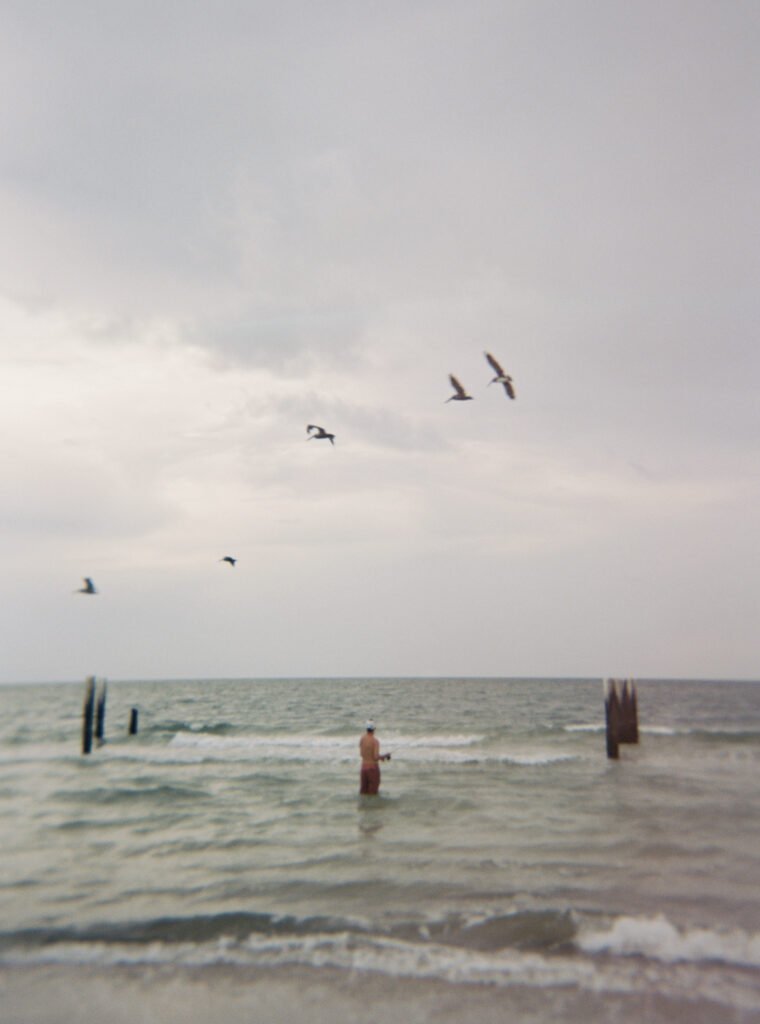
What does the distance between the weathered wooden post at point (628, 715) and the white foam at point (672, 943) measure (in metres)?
17.7

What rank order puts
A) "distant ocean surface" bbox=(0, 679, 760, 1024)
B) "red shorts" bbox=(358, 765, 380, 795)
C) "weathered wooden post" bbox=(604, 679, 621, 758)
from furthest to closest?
"weathered wooden post" bbox=(604, 679, 621, 758) < "red shorts" bbox=(358, 765, 380, 795) < "distant ocean surface" bbox=(0, 679, 760, 1024)

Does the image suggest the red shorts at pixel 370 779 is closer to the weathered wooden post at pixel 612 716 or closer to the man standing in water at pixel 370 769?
Answer: the man standing in water at pixel 370 769

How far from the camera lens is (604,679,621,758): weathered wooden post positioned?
23250 millimetres

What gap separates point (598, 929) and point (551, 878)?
1975 mm

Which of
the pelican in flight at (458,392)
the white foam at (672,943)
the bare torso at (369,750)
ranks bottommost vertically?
the white foam at (672,943)

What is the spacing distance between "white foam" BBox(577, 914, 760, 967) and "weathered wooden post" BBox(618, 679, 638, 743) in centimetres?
1767

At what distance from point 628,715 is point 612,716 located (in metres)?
0.97

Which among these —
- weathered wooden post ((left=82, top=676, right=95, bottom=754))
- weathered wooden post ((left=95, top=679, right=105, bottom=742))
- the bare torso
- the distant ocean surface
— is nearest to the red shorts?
the bare torso

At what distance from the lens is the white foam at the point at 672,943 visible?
6633 mm

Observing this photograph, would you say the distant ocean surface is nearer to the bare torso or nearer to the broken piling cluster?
the bare torso

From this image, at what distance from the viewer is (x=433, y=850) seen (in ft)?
35.6

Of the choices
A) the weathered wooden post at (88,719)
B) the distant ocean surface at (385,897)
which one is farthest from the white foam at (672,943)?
the weathered wooden post at (88,719)

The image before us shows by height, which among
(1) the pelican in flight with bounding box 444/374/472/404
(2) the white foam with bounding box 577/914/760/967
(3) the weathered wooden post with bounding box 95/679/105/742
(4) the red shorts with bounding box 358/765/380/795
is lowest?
(3) the weathered wooden post with bounding box 95/679/105/742

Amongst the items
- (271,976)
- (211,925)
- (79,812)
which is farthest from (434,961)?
(79,812)
